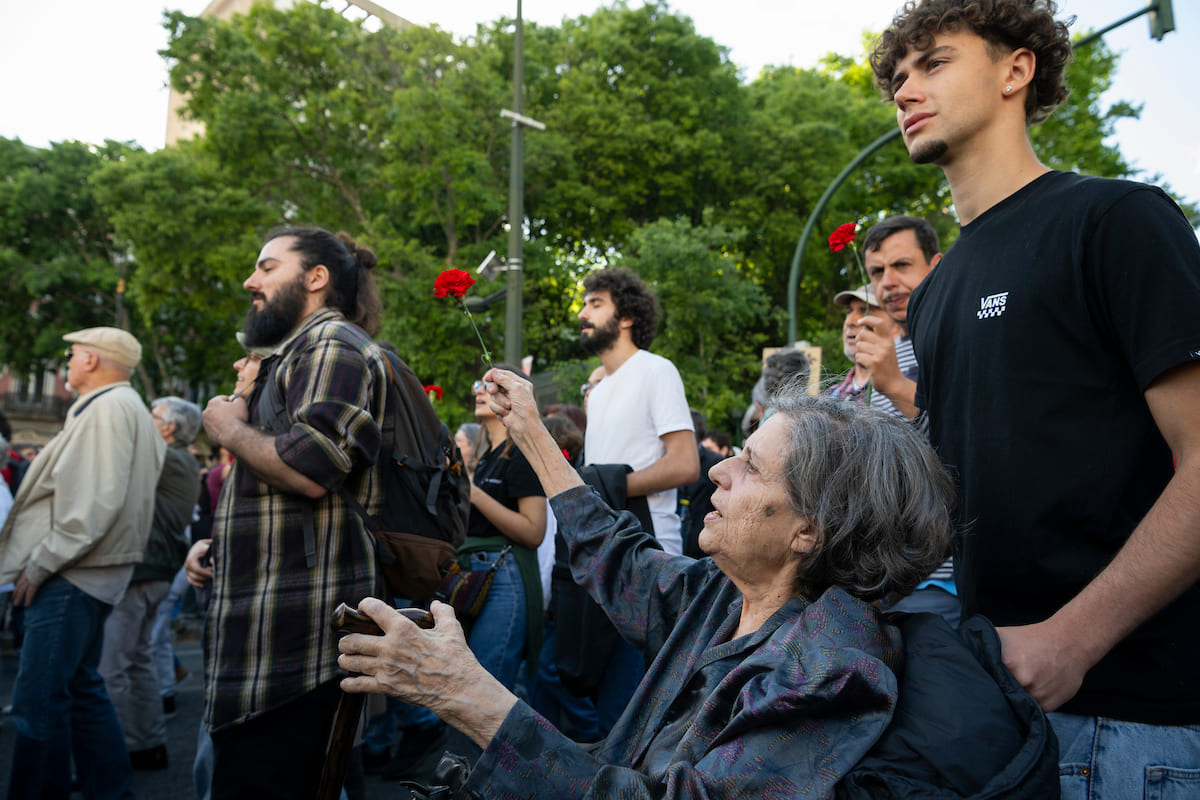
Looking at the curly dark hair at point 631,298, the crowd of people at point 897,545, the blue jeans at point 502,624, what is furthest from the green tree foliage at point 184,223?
the crowd of people at point 897,545

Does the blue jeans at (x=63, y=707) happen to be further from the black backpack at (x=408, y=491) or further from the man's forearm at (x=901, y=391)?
the man's forearm at (x=901, y=391)

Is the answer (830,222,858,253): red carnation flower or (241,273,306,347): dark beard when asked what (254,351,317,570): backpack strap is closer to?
(241,273,306,347): dark beard

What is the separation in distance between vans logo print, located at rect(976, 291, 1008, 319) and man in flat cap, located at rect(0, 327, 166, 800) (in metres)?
3.64

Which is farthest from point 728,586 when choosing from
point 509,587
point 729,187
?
point 729,187

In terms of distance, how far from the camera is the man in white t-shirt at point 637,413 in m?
3.93

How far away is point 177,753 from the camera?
5.43 meters

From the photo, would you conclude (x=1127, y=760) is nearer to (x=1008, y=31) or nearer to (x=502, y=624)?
(x=1008, y=31)

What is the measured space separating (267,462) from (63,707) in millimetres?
1906

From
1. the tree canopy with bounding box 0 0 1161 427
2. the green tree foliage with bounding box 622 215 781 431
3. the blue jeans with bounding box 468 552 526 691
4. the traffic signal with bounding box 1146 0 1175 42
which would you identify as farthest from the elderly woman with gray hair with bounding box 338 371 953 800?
the tree canopy with bounding box 0 0 1161 427

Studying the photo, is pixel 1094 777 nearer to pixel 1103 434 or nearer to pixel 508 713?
pixel 1103 434

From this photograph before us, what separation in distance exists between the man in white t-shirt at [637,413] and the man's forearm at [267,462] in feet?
5.12

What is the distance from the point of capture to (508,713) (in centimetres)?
161

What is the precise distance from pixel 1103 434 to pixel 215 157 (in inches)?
802

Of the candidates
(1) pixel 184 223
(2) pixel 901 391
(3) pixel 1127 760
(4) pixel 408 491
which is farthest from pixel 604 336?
(1) pixel 184 223
